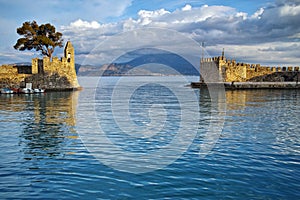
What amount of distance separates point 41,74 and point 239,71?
34.2 metres

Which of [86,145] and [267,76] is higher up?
[267,76]

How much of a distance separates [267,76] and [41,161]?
55.3 metres

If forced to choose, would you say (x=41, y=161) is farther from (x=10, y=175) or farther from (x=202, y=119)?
(x=202, y=119)

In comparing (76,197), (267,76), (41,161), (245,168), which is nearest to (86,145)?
(41,161)

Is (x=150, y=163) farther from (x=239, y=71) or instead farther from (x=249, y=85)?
(x=239, y=71)

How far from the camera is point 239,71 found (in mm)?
54469

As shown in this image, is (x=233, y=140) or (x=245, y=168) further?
(x=233, y=140)

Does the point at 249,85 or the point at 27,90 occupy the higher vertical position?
the point at 249,85

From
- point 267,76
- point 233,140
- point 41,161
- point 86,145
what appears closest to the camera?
point 41,161

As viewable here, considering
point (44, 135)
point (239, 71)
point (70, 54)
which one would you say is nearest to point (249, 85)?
point (239, 71)

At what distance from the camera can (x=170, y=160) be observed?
889cm

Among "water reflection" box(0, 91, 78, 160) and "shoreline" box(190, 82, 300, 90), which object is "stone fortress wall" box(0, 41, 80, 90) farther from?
"water reflection" box(0, 91, 78, 160)

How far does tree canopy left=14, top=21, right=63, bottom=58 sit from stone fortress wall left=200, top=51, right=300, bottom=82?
26.2 metres

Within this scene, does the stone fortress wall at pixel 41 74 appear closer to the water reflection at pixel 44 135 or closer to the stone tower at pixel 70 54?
the stone tower at pixel 70 54
